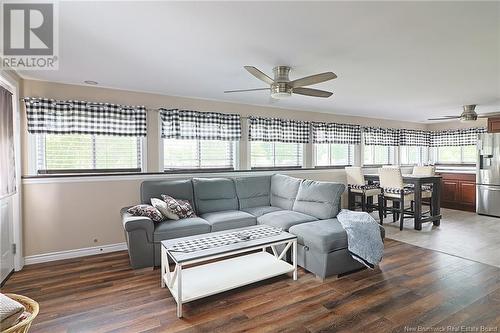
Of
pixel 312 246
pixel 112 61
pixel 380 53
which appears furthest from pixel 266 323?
pixel 112 61

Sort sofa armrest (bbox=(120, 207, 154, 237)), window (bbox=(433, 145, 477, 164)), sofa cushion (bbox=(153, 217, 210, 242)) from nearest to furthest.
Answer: sofa armrest (bbox=(120, 207, 154, 237)) → sofa cushion (bbox=(153, 217, 210, 242)) → window (bbox=(433, 145, 477, 164))

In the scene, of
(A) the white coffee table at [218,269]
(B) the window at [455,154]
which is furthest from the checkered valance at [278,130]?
(B) the window at [455,154]

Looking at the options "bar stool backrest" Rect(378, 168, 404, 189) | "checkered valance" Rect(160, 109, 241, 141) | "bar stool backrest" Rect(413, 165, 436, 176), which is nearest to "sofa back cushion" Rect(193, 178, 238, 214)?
"checkered valance" Rect(160, 109, 241, 141)

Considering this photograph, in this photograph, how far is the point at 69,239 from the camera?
3699 millimetres

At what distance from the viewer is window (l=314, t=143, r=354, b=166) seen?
6.21m

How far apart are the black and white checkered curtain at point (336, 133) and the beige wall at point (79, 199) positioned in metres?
3.02

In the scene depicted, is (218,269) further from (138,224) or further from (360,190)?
(360,190)

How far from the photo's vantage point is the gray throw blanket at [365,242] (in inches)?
117

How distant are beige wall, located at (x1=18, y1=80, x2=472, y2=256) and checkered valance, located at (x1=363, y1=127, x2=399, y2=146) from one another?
15.2 ft

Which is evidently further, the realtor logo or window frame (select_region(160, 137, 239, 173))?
window frame (select_region(160, 137, 239, 173))

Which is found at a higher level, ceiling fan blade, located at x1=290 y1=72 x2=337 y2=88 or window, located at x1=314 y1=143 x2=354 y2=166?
ceiling fan blade, located at x1=290 y1=72 x2=337 y2=88

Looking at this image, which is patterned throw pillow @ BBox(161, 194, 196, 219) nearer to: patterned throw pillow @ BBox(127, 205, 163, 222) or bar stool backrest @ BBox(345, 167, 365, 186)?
patterned throw pillow @ BBox(127, 205, 163, 222)

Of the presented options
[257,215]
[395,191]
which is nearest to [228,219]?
[257,215]

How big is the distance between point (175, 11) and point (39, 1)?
853 millimetres
